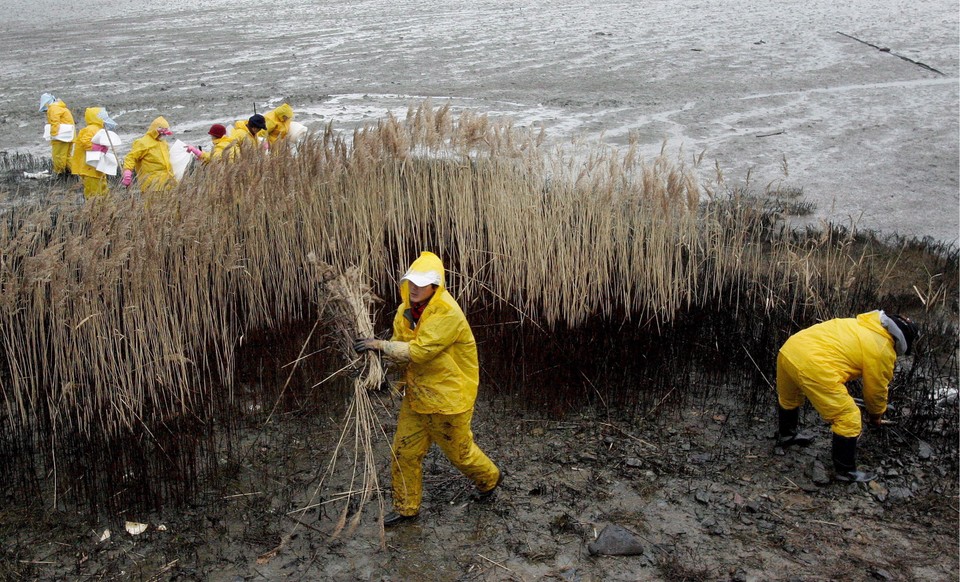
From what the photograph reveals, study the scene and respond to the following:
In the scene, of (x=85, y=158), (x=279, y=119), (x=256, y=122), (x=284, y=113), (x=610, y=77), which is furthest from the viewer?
(x=610, y=77)

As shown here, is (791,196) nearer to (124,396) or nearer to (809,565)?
(809,565)

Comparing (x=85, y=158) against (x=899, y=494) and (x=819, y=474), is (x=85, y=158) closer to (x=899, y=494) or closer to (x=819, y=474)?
(x=819, y=474)

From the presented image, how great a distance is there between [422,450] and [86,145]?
650cm

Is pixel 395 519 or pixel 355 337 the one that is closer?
pixel 355 337

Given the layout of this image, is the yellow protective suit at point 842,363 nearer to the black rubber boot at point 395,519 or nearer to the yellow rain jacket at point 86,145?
the black rubber boot at point 395,519

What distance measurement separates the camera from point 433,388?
4.35 metres

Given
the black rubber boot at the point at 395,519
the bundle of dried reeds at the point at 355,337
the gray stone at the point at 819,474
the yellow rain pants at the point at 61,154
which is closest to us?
the bundle of dried reeds at the point at 355,337

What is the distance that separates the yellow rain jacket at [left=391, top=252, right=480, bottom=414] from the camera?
419cm

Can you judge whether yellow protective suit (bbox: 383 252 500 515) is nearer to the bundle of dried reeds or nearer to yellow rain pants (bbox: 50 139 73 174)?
the bundle of dried reeds

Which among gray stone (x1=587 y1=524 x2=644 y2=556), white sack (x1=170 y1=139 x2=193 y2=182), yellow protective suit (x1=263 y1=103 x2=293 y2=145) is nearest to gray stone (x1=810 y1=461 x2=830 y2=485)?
gray stone (x1=587 y1=524 x2=644 y2=556)

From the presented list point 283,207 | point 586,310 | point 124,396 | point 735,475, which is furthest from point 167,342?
point 735,475

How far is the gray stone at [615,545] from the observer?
4457 millimetres

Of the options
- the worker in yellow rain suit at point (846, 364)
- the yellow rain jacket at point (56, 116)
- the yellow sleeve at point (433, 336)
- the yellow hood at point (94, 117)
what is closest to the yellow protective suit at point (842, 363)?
the worker in yellow rain suit at point (846, 364)

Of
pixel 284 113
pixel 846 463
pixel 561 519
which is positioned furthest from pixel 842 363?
pixel 284 113
